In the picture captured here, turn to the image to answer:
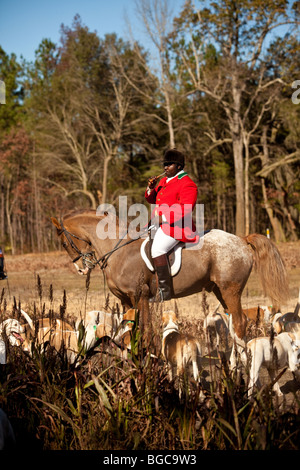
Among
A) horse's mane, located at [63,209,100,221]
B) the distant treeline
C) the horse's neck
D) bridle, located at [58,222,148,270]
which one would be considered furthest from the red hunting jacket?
the distant treeline

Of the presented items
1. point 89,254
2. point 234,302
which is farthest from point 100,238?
point 234,302

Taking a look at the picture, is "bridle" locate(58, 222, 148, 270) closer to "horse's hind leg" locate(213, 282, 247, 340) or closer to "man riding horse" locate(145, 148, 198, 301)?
"man riding horse" locate(145, 148, 198, 301)

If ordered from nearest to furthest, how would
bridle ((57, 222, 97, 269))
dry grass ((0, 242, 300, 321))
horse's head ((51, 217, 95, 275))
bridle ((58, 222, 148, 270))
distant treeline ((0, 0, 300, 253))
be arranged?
1. bridle ((58, 222, 148, 270))
2. bridle ((57, 222, 97, 269))
3. horse's head ((51, 217, 95, 275))
4. dry grass ((0, 242, 300, 321))
5. distant treeline ((0, 0, 300, 253))

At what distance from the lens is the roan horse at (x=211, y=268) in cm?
669

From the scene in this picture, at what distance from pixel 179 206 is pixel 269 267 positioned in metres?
1.58

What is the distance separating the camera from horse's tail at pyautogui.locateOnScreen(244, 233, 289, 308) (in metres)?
6.98

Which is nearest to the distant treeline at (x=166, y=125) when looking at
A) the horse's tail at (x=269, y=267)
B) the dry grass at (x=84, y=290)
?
the dry grass at (x=84, y=290)

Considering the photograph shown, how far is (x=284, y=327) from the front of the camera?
6.03 meters

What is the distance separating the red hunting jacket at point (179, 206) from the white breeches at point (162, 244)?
0.06 m

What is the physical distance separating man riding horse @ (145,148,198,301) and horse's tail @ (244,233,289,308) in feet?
3.29

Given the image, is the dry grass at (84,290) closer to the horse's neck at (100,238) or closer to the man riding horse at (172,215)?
the horse's neck at (100,238)

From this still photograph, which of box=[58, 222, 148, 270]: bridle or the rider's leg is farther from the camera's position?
box=[58, 222, 148, 270]: bridle

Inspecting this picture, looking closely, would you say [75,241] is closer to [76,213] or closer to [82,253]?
[82,253]
